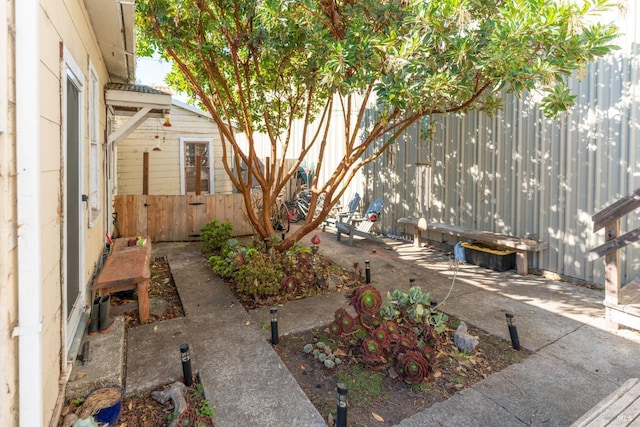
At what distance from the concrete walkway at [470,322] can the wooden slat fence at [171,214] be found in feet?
9.64

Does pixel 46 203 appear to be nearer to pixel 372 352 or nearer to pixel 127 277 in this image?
pixel 127 277

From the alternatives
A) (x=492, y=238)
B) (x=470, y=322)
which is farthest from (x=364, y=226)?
(x=470, y=322)

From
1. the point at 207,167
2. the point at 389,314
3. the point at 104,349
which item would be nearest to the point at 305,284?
the point at 389,314

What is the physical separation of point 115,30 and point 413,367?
508 cm

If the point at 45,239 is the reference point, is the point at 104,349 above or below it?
below

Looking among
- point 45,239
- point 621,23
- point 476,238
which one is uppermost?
point 621,23

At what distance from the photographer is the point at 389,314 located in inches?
136

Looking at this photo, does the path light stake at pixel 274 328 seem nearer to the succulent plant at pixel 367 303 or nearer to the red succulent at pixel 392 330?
the succulent plant at pixel 367 303

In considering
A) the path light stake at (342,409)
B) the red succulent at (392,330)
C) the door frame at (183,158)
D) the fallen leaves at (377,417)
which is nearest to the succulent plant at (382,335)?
the red succulent at (392,330)

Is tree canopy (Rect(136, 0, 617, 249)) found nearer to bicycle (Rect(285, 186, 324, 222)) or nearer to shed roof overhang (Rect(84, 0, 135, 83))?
shed roof overhang (Rect(84, 0, 135, 83))

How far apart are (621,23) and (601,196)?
7.62ft

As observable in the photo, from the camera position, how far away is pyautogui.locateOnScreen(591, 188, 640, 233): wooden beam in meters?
3.78

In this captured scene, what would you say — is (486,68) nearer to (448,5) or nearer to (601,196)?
(448,5)

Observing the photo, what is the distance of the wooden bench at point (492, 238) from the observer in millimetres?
5684
